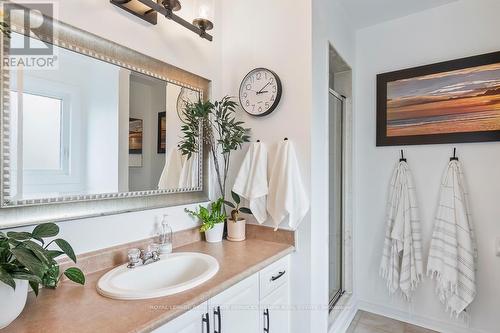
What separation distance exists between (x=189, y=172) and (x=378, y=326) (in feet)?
6.47

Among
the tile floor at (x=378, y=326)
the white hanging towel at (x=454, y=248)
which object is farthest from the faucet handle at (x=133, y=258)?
the white hanging towel at (x=454, y=248)

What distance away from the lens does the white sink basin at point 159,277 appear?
969 mm

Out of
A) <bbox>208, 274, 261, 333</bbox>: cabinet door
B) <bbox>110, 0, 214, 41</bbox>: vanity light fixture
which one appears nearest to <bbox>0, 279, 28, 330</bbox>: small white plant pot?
<bbox>208, 274, 261, 333</bbox>: cabinet door

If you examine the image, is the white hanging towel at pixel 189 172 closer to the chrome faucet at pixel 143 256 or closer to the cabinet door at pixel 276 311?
the chrome faucet at pixel 143 256

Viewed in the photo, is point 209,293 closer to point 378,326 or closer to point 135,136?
point 135,136

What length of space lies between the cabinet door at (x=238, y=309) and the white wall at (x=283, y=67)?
1.31 ft

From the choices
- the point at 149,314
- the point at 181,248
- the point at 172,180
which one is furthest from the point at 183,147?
the point at 149,314

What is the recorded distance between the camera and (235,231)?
1709mm

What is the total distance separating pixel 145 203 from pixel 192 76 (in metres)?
0.84

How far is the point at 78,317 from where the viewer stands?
84 centimetres

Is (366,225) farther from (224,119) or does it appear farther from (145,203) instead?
(145,203)

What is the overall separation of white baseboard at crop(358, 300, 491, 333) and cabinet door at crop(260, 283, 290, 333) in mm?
1171

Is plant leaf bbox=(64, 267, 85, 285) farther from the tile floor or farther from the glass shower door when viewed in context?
the tile floor

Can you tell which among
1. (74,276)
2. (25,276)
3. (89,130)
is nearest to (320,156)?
(89,130)
